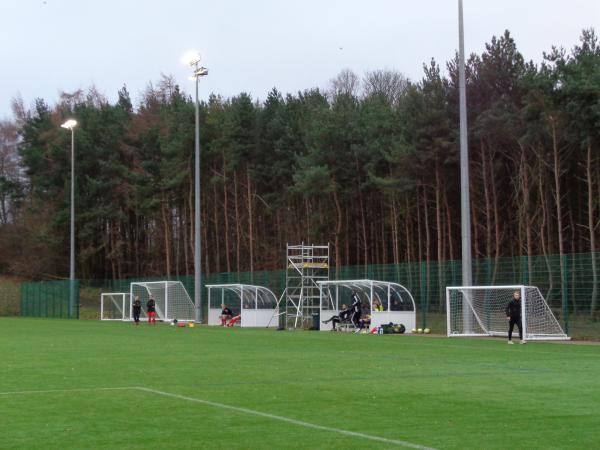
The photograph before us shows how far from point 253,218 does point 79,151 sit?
640 inches

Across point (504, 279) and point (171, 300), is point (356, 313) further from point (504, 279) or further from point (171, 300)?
point (171, 300)

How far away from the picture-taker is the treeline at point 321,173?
48219 mm

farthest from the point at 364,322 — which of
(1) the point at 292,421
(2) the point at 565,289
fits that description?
(1) the point at 292,421

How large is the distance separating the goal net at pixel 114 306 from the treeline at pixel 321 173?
1277 centimetres

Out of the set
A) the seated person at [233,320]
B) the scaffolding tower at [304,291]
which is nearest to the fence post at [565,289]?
the scaffolding tower at [304,291]

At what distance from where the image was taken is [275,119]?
66562 millimetres

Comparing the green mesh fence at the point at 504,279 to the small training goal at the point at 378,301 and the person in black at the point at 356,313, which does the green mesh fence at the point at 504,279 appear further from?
the person in black at the point at 356,313

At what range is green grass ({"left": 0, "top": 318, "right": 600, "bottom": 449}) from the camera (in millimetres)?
9148

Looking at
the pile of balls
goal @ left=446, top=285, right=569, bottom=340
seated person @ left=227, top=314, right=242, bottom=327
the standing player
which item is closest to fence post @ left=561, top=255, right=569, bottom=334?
goal @ left=446, top=285, right=569, bottom=340

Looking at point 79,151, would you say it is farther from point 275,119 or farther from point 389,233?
point 389,233

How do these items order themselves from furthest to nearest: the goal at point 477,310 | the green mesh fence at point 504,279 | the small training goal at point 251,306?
the small training goal at point 251,306
the goal at point 477,310
the green mesh fence at point 504,279

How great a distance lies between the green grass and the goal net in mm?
34293

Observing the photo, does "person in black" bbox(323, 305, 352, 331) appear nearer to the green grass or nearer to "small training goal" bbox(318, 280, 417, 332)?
"small training goal" bbox(318, 280, 417, 332)

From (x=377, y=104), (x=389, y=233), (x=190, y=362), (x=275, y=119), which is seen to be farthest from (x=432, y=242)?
(x=190, y=362)
